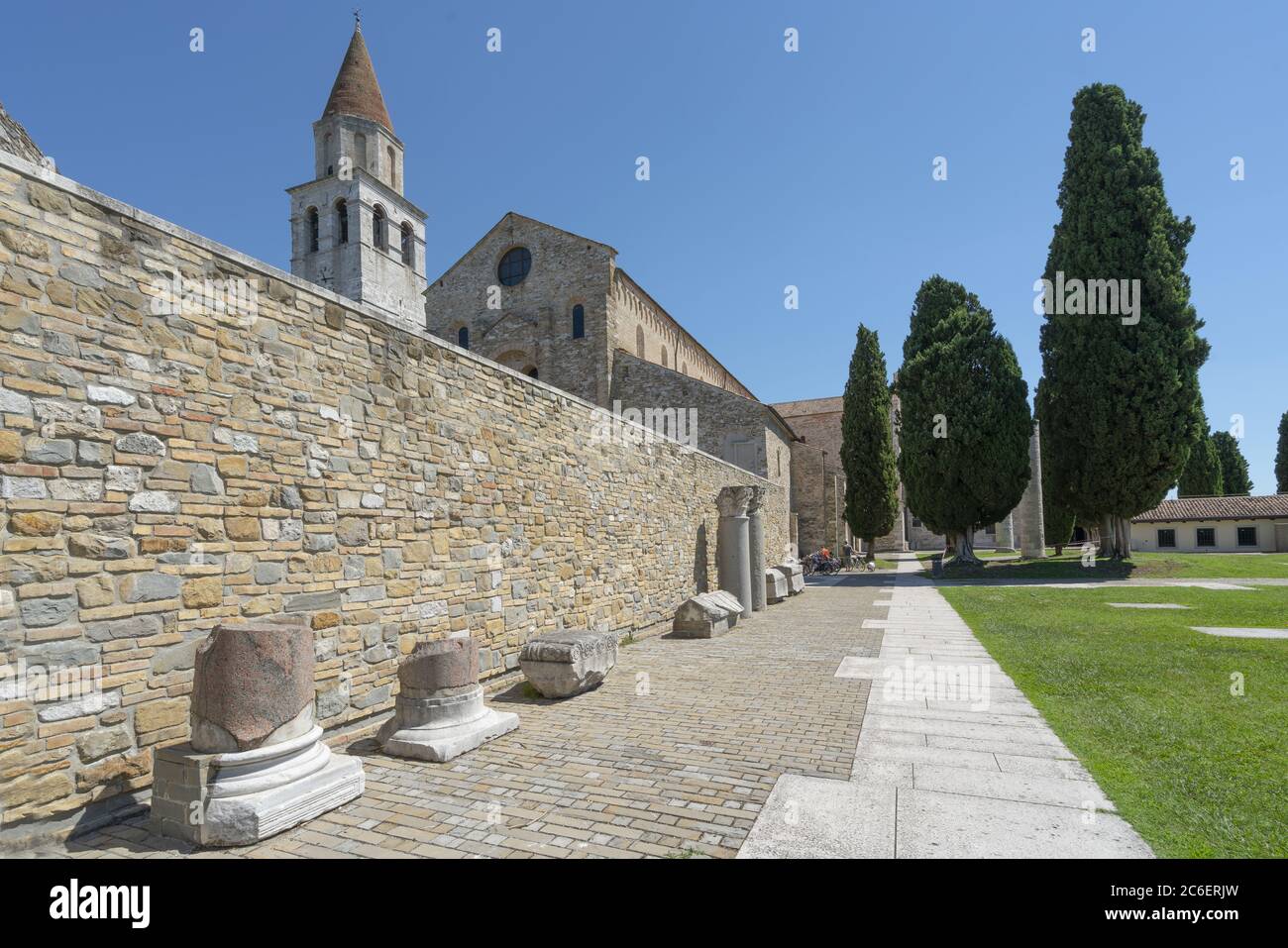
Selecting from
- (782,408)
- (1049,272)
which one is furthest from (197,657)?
(782,408)

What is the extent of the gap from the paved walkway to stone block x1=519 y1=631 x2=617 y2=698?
290 centimetres

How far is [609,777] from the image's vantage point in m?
4.50

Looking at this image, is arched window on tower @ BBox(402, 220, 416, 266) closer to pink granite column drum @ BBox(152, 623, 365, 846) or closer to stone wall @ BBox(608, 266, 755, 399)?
stone wall @ BBox(608, 266, 755, 399)

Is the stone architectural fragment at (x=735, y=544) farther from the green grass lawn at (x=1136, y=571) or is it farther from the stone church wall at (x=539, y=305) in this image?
the green grass lawn at (x=1136, y=571)

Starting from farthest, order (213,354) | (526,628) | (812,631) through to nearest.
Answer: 1. (812,631)
2. (526,628)
3. (213,354)

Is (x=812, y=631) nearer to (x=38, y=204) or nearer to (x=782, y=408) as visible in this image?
(x=38, y=204)

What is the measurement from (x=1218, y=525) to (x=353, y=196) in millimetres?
48694

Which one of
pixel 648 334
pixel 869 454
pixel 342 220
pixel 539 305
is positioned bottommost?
pixel 869 454

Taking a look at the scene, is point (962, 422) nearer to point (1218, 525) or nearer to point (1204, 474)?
point (1218, 525)

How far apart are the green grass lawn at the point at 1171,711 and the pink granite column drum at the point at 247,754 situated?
15.0ft

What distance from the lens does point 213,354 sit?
4617 mm

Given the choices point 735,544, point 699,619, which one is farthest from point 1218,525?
point 699,619
